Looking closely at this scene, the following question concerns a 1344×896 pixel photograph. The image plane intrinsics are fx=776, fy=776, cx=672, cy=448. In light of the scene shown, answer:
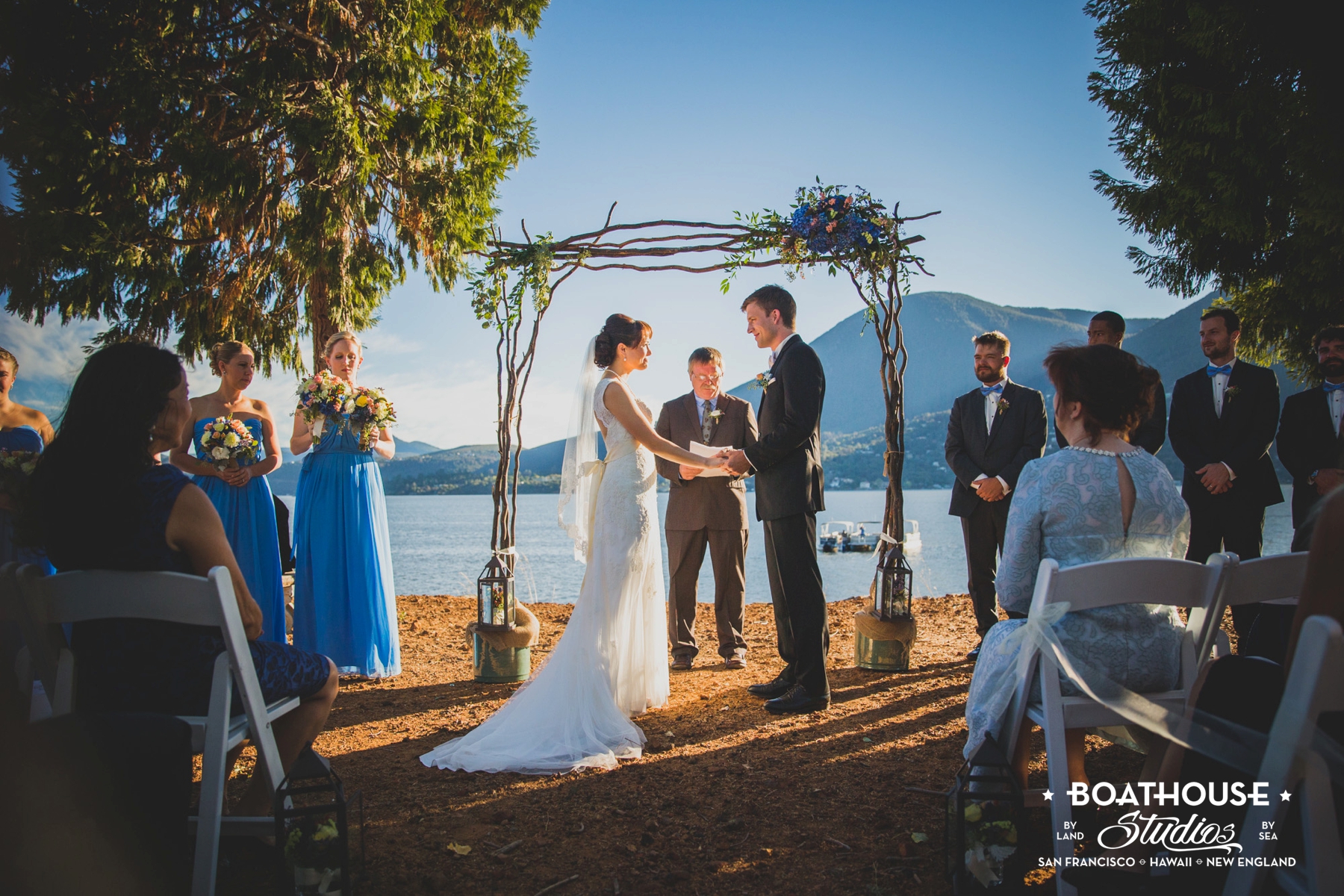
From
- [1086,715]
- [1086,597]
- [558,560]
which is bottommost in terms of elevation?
[558,560]

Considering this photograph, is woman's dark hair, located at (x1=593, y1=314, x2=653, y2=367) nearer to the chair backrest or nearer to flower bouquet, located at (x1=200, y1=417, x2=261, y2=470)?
flower bouquet, located at (x1=200, y1=417, x2=261, y2=470)

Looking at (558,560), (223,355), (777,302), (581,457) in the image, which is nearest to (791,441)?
(777,302)

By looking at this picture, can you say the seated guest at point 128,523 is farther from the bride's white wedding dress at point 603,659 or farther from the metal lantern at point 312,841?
the bride's white wedding dress at point 603,659

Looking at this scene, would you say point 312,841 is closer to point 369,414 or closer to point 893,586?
point 369,414

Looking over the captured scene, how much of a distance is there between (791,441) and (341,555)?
290 cm

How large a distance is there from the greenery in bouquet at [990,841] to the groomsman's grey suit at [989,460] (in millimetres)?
3218

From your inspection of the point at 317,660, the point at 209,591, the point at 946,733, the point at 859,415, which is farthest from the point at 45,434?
the point at 859,415

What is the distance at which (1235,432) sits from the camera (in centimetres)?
463

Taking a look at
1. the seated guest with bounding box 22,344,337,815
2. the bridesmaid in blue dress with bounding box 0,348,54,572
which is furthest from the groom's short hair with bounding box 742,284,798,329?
the bridesmaid in blue dress with bounding box 0,348,54,572

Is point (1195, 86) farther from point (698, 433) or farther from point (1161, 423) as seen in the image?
point (698, 433)

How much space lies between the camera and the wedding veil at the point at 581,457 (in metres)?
4.36

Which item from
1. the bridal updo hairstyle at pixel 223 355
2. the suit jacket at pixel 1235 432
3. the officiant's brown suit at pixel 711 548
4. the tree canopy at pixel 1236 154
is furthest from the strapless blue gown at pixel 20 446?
the tree canopy at pixel 1236 154

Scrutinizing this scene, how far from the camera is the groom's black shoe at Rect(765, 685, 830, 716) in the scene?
13.5 ft

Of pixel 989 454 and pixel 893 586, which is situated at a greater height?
pixel 989 454
